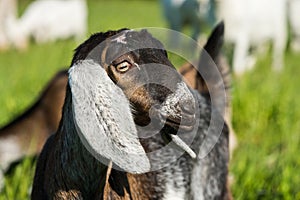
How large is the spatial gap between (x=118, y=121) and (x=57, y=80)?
294 cm

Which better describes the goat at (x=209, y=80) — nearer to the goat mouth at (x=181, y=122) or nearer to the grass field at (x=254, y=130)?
the grass field at (x=254, y=130)

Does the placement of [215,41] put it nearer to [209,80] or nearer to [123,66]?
[209,80]

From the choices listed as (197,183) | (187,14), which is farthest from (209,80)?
(187,14)

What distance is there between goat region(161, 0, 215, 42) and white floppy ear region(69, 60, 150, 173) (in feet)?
17.6

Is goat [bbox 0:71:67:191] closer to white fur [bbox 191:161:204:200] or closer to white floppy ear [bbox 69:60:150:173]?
white fur [bbox 191:161:204:200]

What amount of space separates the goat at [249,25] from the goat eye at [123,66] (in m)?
5.24

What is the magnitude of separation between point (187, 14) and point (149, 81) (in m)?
6.26

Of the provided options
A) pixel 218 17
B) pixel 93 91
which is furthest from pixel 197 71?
pixel 218 17

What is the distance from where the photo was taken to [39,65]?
29.8 ft

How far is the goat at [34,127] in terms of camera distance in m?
4.91

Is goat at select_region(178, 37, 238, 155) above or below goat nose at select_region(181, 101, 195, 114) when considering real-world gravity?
above

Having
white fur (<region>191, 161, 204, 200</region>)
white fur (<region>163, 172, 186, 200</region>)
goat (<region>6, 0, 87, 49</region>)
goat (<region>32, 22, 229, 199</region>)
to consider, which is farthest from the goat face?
goat (<region>6, 0, 87, 49</region>)

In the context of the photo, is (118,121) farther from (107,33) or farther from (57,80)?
(57,80)

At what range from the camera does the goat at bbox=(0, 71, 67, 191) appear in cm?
491
